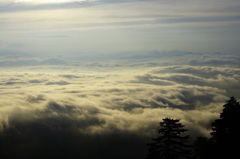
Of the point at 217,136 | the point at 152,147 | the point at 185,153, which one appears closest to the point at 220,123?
the point at 217,136

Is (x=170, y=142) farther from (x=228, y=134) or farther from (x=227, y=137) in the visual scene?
(x=228, y=134)

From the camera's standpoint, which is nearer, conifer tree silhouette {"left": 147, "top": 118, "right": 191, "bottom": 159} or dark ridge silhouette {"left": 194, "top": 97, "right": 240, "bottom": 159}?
conifer tree silhouette {"left": 147, "top": 118, "right": 191, "bottom": 159}

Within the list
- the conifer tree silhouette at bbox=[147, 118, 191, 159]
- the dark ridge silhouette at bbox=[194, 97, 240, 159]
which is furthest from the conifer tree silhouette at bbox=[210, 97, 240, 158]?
the conifer tree silhouette at bbox=[147, 118, 191, 159]

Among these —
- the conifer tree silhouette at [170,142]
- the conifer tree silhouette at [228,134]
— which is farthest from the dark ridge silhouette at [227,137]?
the conifer tree silhouette at [170,142]

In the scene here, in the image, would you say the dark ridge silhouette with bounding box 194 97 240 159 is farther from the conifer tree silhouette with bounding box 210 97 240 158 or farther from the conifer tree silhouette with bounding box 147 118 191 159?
the conifer tree silhouette with bounding box 147 118 191 159

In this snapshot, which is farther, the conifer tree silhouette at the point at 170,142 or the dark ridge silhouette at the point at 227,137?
the dark ridge silhouette at the point at 227,137

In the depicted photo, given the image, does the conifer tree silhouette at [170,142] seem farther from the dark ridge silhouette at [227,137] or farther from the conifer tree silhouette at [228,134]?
the conifer tree silhouette at [228,134]

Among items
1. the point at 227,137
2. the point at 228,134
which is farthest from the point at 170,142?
the point at 228,134

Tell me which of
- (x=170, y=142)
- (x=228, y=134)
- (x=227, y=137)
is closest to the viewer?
(x=170, y=142)

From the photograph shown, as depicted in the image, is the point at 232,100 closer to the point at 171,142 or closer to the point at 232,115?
the point at 232,115

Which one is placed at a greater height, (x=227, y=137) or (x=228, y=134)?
(x=228, y=134)

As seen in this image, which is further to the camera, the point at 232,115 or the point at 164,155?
the point at 232,115
